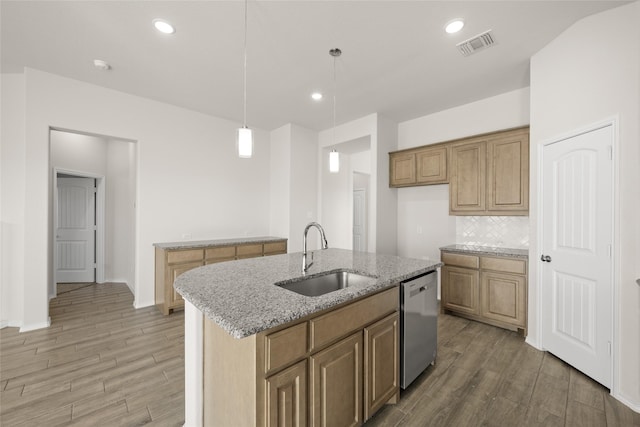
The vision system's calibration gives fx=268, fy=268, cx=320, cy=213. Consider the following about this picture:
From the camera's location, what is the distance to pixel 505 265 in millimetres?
3117

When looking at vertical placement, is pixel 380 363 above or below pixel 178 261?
below

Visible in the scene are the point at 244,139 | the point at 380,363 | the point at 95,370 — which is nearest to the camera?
the point at 380,363

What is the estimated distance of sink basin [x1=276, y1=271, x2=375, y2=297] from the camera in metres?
1.94

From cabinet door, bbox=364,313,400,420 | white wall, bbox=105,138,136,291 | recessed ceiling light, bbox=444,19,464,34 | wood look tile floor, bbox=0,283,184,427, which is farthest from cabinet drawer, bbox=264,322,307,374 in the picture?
white wall, bbox=105,138,136,291

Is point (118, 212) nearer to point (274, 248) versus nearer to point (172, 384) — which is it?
point (274, 248)

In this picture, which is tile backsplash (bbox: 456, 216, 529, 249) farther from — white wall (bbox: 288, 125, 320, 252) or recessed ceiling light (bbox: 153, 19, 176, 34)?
recessed ceiling light (bbox: 153, 19, 176, 34)

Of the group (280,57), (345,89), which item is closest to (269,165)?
(345,89)

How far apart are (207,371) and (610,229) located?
303cm

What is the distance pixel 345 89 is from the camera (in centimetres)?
352

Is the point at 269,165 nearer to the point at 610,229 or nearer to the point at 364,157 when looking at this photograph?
the point at 364,157

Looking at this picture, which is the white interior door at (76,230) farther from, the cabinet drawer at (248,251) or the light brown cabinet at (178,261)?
the cabinet drawer at (248,251)

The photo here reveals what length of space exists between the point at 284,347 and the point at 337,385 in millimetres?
494

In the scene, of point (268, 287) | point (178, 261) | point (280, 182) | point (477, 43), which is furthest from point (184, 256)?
point (477, 43)

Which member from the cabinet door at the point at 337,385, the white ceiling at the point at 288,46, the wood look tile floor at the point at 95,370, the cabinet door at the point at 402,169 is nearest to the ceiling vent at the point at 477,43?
the white ceiling at the point at 288,46
